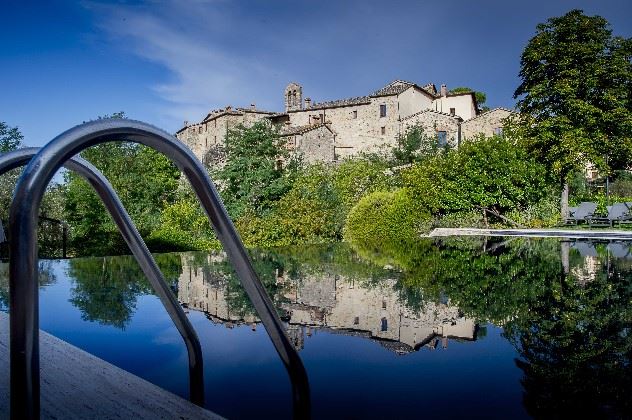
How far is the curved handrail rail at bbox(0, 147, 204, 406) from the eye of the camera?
53.2 inches

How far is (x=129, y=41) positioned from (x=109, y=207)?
16123 millimetres

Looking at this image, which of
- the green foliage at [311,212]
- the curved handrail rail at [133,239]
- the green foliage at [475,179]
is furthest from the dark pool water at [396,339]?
the green foliage at [475,179]

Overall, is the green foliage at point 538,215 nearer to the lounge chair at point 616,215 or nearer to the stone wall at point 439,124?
the lounge chair at point 616,215

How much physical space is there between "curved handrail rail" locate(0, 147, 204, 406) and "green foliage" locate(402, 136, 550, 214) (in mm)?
15625

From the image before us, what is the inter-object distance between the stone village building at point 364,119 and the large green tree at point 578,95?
409 inches

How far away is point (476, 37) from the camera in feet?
80.9

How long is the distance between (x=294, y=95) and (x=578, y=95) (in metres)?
26.7

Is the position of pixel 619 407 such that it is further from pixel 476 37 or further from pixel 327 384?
pixel 476 37

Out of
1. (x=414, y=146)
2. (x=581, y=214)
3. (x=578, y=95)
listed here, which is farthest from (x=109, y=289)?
(x=414, y=146)

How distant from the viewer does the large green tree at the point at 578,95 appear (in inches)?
812

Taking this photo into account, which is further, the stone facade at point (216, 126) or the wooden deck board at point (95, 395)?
the stone facade at point (216, 126)

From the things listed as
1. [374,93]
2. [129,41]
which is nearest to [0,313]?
[129,41]

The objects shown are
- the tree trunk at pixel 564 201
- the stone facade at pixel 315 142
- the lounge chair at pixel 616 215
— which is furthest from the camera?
the stone facade at pixel 315 142

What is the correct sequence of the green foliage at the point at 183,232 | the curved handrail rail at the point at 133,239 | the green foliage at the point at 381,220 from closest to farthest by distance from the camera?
the curved handrail rail at the point at 133,239 < the green foliage at the point at 183,232 < the green foliage at the point at 381,220
